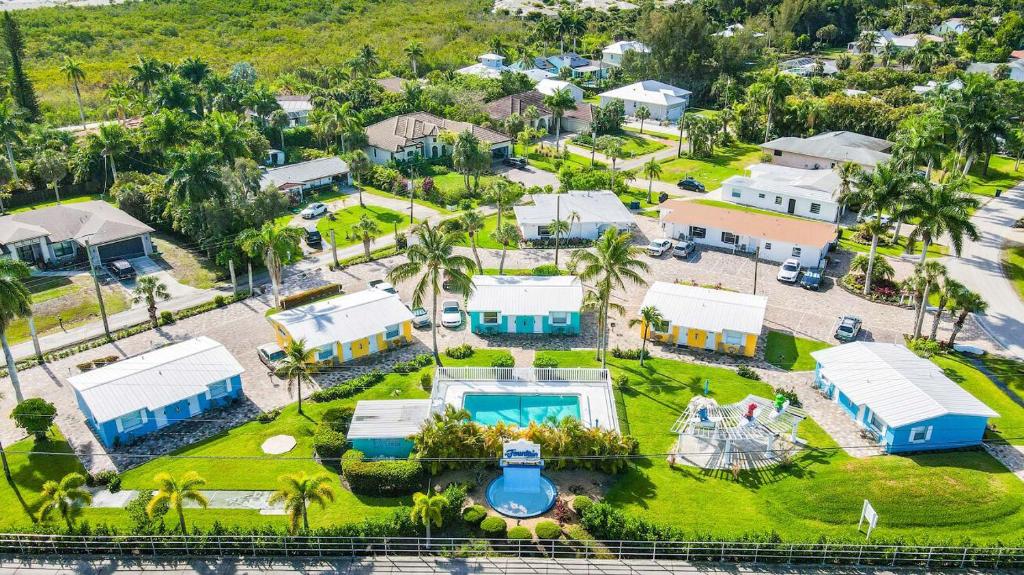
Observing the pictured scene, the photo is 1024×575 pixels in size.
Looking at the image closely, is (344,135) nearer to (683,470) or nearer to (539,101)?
(539,101)

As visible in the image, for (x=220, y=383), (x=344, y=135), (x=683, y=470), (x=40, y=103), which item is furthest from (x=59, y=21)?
(x=683, y=470)

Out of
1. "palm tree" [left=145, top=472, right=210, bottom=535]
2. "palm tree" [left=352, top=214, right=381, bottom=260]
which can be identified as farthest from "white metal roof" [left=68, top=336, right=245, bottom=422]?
"palm tree" [left=352, top=214, right=381, bottom=260]

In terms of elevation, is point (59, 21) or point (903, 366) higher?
point (59, 21)

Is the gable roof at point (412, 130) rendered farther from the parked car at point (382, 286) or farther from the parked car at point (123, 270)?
the parked car at point (123, 270)

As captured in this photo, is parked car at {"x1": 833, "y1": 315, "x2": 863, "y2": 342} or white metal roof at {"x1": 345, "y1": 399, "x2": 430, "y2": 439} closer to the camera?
white metal roof at {"x1": 345, "y1": 399, "x2": 430, "y2": 439}

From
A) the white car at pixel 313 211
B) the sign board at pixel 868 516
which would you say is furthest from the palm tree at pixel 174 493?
the white car at pixel 313 211

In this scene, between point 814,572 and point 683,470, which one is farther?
point 683,470

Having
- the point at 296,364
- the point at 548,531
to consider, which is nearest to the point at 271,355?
the point at 296,364

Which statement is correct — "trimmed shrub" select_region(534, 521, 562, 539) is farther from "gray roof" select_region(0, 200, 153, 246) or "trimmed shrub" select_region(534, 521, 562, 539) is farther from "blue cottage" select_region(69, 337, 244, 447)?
"gray roof" select_region(0, 200, 153, 246)
